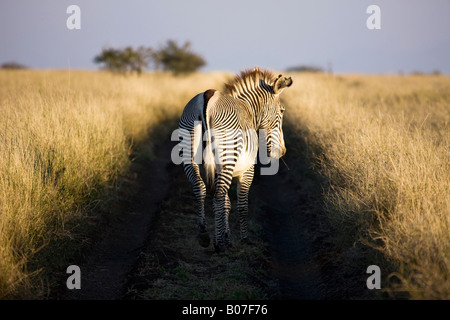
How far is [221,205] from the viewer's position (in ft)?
17.0

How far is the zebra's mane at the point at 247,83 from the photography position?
20.4 ft

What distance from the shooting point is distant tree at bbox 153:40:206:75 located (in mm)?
42125

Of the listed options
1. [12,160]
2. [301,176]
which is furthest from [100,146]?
[301,176]

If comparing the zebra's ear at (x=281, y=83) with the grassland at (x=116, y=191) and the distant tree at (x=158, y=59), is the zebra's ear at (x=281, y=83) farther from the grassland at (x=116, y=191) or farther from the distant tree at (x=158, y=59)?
the distant tree at (x=158, y=59)

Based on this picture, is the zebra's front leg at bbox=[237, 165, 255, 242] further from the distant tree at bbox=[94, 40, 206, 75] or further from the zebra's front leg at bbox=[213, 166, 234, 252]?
the distant tree at bbox=[94, 40, 206, 75]

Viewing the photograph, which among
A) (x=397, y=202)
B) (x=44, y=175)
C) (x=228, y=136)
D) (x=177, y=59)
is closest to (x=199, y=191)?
(x=228, y=136)


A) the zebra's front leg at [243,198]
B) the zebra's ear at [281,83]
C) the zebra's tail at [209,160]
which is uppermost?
the zebra's ear at [281,83]

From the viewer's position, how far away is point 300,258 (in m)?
5.41

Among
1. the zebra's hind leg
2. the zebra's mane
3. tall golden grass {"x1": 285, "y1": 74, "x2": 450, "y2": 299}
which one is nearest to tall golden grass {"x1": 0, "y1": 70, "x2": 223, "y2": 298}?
the zebra's hind leg

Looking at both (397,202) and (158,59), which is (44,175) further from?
(158,59)

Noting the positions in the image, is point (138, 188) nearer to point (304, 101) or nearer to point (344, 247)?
point (344, 247)

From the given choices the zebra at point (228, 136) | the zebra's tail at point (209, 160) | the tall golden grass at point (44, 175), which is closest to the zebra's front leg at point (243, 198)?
the zebra at point (228, 136)

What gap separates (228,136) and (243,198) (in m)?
1.20
